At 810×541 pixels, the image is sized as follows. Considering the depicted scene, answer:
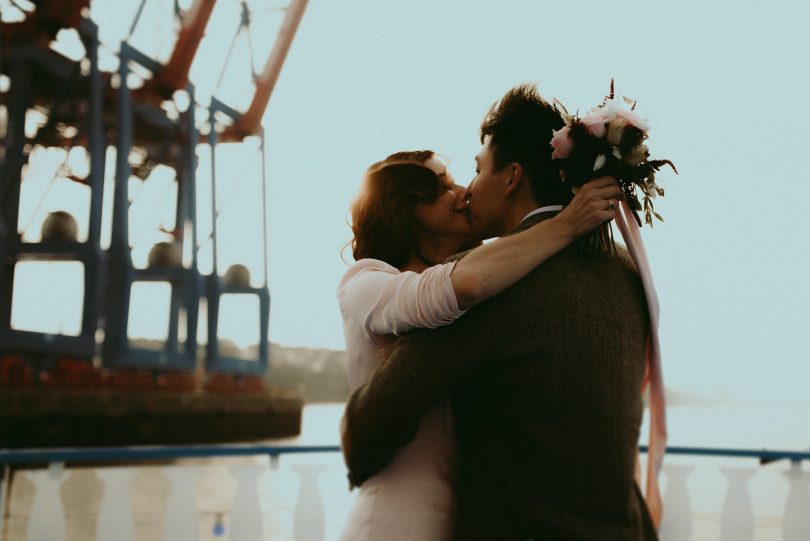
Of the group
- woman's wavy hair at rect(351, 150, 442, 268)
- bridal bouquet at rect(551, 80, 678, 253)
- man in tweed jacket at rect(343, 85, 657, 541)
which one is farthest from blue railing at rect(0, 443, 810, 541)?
bridal bouquet at rect(551, 80, 678, 253)

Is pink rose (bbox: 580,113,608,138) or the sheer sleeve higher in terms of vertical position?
pink rose (bbox: 580,113,608,138)

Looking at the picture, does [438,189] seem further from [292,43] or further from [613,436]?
[292,43]

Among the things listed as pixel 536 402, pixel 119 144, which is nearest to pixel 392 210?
pixel 536 402

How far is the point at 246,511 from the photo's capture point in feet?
12.2

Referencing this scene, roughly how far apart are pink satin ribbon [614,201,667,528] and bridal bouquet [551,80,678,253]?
0.05 m

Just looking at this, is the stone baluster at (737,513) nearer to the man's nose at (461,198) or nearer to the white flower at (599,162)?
the man's nose at (461,198)

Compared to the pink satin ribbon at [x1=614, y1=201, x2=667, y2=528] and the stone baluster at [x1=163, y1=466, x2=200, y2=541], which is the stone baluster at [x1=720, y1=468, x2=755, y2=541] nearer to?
the pink satin ribbon at [x1=614, y1=201, x2=667, y2=528]

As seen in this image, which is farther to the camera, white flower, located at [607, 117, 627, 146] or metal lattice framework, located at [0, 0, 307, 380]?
metal lattice framework, located at [0, 0, 307, 380]

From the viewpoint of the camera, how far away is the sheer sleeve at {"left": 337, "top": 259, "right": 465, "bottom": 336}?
146 centimetres

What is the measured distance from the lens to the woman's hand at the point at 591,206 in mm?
1560

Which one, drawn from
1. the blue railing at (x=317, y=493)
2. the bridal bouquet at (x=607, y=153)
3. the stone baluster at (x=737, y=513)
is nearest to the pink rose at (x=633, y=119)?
the bridal bouquet at (x=607, y=153)

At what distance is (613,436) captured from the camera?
1.52 m

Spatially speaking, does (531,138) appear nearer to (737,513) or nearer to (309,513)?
(309,513)

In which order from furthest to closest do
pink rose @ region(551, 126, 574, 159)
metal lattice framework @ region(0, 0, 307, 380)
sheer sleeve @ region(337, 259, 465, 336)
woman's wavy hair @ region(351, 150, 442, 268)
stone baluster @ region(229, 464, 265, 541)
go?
metal lattice framework @ region(0, 0, 307, 380) → stone baluster @ region(229, 464, 265, 541) → woman's wavy hair @ region(351, 150, 442, 268) → pink rose @ region(551, 126, 574, 159) → sheer sleeve @ region(337, 259, 465, 336)
